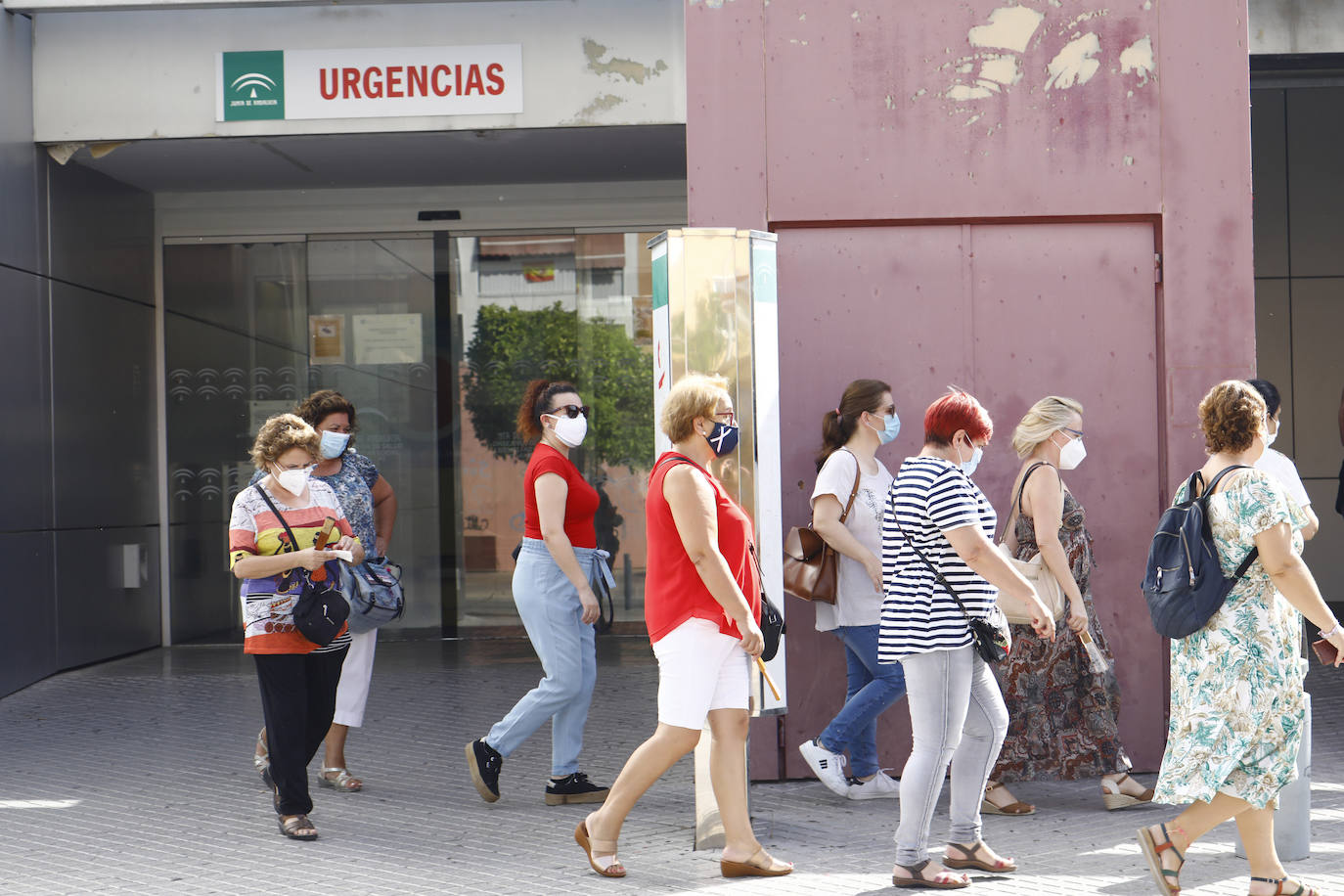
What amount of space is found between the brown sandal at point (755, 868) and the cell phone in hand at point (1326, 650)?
1.91 meters

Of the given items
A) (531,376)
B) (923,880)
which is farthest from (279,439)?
(531,376)

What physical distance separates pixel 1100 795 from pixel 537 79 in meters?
5.55

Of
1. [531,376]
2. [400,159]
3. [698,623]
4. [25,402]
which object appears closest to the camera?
[698,623]

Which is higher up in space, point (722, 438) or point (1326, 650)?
point (722, 438)

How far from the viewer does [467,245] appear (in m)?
11.6

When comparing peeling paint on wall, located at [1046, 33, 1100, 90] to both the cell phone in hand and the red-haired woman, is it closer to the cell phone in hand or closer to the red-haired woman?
the red-haired woman

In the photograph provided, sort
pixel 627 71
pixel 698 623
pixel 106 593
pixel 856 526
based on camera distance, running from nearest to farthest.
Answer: pixel 698 623 < pixel 856 526 < pixel 627 71 < pixel 106 593

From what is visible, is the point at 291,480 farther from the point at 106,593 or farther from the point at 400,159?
the point at 106,593

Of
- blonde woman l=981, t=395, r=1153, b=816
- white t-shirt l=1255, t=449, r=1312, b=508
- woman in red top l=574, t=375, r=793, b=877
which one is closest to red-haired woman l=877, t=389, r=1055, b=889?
woman in red top l=574, t=375, r=793, b=877

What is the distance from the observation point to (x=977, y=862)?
15.6 ft

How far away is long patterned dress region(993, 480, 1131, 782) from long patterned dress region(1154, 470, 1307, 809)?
4.47 feet

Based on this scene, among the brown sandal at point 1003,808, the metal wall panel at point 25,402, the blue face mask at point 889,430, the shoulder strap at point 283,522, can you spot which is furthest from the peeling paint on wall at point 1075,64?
the metal wall panel at point 25,402

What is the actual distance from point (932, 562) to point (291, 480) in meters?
2.53

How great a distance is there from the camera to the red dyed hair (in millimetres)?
4609
